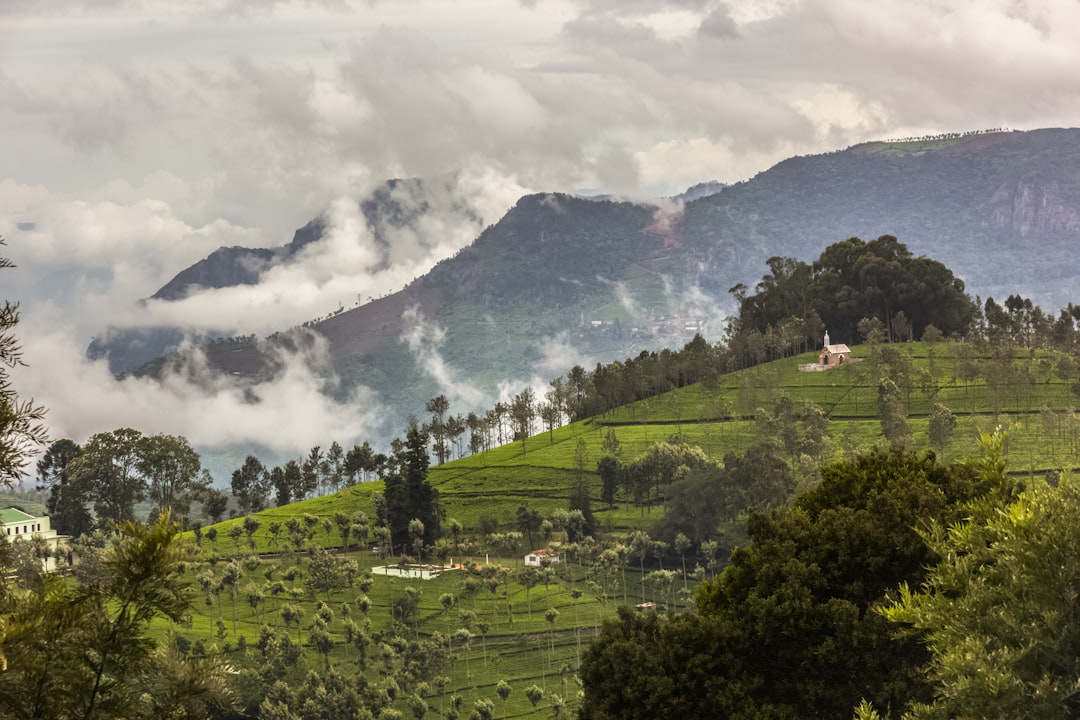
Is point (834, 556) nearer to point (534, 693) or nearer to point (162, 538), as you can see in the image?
point (162, 538)

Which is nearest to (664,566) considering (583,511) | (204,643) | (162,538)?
(583,511)

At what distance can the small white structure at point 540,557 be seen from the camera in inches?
3123

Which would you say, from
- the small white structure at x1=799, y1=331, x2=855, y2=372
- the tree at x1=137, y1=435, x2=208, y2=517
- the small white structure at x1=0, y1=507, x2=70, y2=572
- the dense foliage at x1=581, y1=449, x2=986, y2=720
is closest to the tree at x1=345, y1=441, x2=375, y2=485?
the tree at x1=137, y1=435, x2=208, y2=517

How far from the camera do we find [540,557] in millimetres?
80500

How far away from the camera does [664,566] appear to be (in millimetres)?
79062

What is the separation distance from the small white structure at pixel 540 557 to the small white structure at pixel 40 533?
35.2m

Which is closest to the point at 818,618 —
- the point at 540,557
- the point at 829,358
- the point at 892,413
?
→ the point at 540,557

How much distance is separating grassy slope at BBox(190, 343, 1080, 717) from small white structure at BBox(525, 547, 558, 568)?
0.85m

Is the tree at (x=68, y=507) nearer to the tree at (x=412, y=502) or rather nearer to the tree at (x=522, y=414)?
the tree at (x=412, y=502)

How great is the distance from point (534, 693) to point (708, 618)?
3103 cm

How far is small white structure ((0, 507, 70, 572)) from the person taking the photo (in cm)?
8881

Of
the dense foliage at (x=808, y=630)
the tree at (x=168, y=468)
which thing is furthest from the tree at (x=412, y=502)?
the dense foliage at (x=808, y=630)

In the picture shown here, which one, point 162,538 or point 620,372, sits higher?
point 620,372

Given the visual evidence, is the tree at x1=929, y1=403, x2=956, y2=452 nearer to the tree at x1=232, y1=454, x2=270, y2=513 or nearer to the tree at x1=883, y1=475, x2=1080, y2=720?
the tree at x1=232, y1=454, x2=270, y2=513
